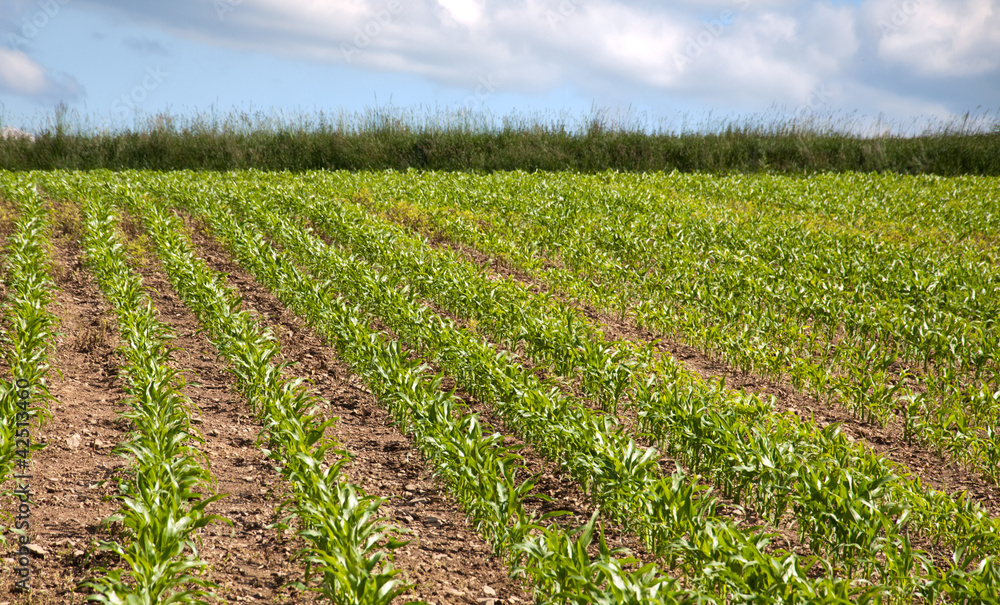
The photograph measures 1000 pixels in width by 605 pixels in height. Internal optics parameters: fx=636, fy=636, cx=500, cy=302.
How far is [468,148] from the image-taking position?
26.1 meters

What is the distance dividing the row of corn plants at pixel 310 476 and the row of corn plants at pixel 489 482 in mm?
612

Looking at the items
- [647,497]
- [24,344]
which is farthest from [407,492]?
[24,344]

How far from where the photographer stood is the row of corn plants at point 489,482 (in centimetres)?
310

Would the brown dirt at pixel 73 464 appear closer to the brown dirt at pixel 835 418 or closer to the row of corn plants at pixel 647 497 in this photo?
the row of corn plants at pixel 647 497

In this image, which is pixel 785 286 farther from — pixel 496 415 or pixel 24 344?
pixel 24 344

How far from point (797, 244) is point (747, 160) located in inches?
559

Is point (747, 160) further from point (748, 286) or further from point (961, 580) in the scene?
point (961, 580)

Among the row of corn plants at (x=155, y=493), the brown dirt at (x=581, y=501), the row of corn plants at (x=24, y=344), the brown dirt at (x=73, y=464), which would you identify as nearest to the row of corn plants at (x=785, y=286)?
the brown dirt at (x=581, y=501)

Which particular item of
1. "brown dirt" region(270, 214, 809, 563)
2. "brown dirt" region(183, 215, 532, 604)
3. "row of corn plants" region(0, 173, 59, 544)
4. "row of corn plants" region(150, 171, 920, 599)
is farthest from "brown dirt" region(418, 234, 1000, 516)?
"row of corn plants" region(0, 173, 59, 544)

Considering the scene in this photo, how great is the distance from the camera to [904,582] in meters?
3.42

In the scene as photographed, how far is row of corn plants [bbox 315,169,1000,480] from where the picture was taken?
6566 millimetres

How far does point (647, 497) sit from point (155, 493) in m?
2.88

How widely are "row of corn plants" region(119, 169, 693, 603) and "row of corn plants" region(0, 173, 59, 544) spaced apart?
101 inches

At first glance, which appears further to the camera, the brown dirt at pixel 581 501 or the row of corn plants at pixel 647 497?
the brown dirt at pixel 581 501
